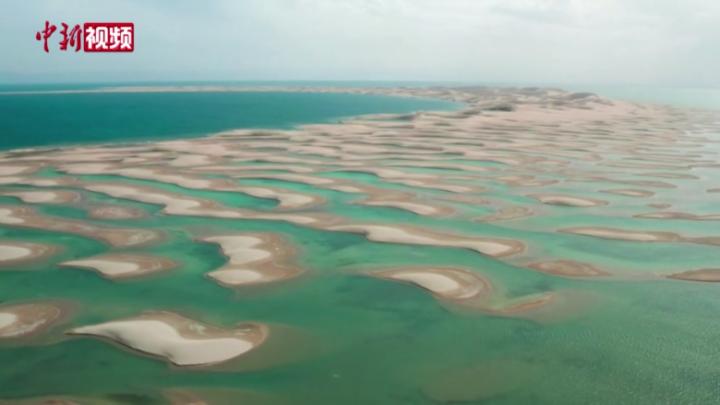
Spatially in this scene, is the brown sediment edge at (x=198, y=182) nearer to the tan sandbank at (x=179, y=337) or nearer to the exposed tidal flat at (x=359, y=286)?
the exposed tidal flat at (x=359, y=286)

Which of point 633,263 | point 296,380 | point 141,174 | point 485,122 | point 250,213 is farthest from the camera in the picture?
point 485,122

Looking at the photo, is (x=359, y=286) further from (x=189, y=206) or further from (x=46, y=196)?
(x=46, y=196)

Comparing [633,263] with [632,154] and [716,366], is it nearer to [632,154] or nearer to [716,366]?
[716,366]

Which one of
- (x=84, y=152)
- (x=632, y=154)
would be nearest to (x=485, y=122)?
(x=632, y=154)

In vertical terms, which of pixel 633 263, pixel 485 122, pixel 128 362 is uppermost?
pixel 485 122

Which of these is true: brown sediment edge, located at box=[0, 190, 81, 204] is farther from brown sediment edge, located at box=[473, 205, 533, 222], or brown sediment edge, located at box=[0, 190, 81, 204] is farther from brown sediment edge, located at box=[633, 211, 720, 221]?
brown sediment edge, located at box=[633, 211, 720, 221]

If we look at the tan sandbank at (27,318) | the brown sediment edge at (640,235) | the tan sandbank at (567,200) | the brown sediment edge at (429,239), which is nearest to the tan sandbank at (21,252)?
the tan sandbank at (27,318)

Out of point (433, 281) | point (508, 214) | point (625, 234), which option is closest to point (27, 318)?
point (433, 281)

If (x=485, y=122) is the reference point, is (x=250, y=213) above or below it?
below
